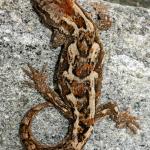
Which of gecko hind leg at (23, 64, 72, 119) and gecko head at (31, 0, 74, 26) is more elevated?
gecko head at (31, 0, 74, 26)

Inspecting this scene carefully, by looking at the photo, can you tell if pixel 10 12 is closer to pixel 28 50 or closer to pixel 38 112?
pixel 28 50

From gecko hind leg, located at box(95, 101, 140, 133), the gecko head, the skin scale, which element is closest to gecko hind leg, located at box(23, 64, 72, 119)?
the skin scale

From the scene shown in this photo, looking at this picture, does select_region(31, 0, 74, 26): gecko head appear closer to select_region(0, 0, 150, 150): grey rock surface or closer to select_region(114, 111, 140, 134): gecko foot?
select_region(0, 0, 150, 150): grey rock surface

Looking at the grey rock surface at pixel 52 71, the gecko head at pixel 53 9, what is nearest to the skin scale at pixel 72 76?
the gecko head at pixel 53 9

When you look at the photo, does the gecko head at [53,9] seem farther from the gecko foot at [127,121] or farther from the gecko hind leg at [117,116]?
the gecko foot at [127,121]

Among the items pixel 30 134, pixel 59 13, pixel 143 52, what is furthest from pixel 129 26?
pixel 30 134

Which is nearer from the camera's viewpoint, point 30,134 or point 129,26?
point 30,134
